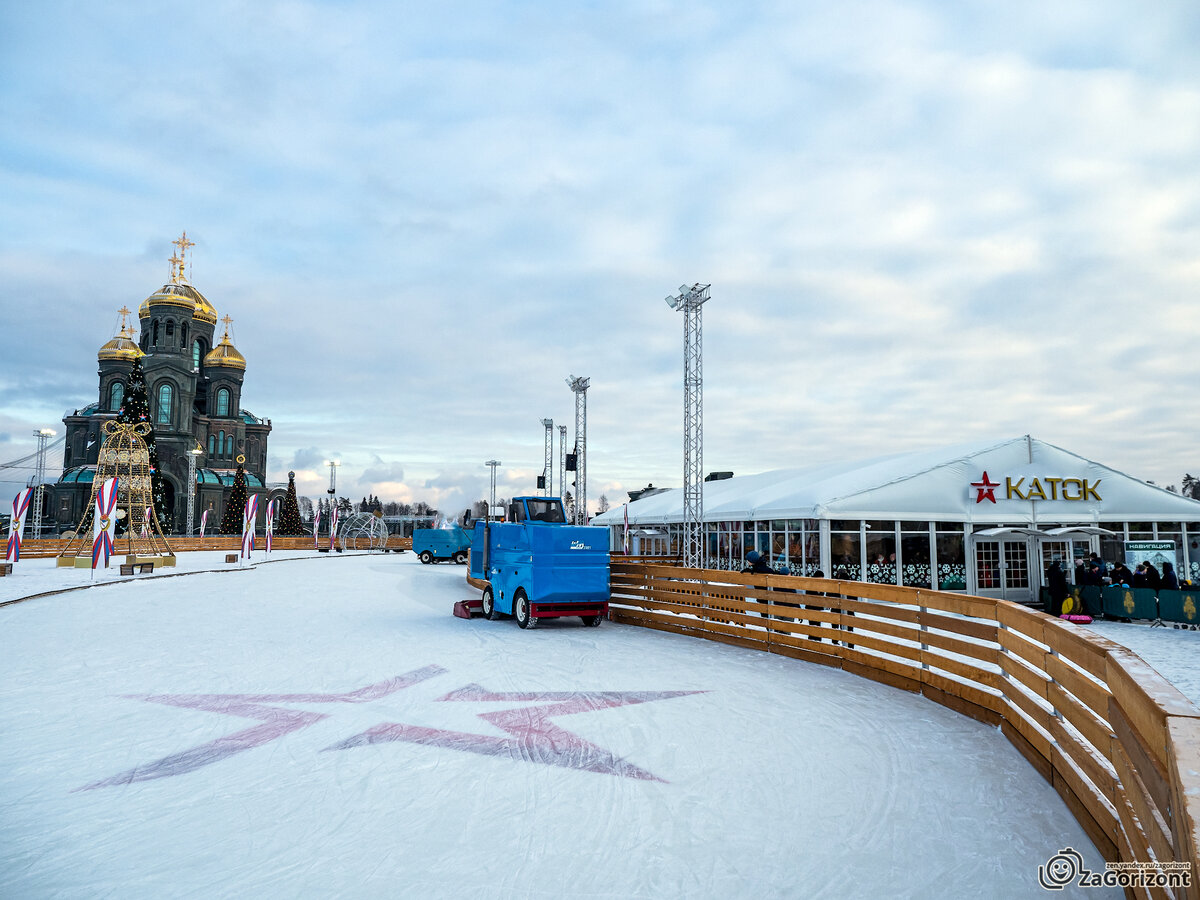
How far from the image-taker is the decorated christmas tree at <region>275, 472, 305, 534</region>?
78.8 metres

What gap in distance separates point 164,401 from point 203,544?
91.2 feet

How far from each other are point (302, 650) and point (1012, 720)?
923cm

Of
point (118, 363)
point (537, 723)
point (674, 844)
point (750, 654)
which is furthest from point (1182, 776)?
point (118, 363)

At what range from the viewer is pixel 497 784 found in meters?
5.39

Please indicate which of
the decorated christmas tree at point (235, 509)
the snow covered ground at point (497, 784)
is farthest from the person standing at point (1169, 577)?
the decorated christmas tree at point (235, 509)

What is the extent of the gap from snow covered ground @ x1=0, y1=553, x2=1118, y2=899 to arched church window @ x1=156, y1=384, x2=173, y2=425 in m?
73.8

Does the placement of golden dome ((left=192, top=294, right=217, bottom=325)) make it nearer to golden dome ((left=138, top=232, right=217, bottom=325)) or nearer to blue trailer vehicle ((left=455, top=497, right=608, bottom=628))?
golden dome ((left=138, top=232, right=217, bottom=325))

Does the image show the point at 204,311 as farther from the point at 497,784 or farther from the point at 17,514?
the point at 497,784

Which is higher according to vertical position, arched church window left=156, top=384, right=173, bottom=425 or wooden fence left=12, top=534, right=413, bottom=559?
arched church window left=156, top=384, right=173, bottom=425

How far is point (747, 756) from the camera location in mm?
6129

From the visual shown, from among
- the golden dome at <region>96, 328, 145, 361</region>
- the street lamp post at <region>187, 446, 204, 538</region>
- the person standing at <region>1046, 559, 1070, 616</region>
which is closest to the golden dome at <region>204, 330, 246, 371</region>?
the golden dome at <region>96, 328, 145, 361</region>

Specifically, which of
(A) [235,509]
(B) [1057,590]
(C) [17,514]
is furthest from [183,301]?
(B) [1057,590]

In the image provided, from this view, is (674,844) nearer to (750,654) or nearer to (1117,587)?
(750,654)

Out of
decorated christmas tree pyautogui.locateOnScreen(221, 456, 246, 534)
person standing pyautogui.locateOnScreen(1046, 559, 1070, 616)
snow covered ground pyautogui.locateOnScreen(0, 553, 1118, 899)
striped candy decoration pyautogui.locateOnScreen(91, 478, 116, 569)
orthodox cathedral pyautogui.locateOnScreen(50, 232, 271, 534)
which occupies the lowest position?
snow covered ground pyautogui.locateOnScreen(0, 553, 1118, 899)
